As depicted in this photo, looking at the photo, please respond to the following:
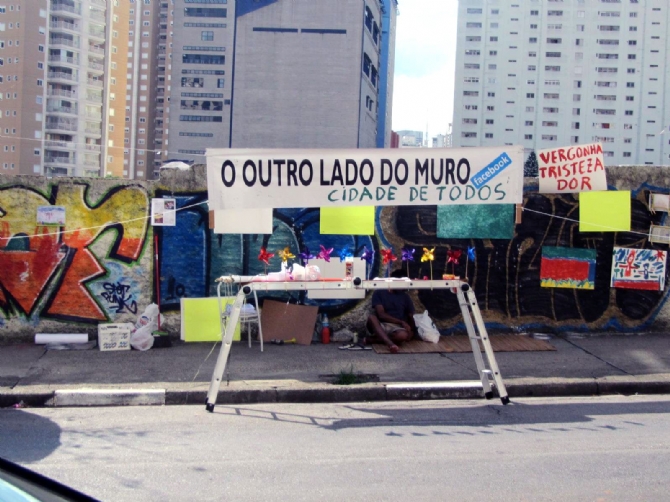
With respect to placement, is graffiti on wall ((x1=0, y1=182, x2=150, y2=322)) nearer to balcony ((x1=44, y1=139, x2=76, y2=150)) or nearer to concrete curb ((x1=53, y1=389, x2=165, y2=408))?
concrete curb ((x1=53, y1=389, x2=165, y2=408))

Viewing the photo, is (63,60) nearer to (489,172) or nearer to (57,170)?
(57,170)

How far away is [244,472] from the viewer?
514 cm

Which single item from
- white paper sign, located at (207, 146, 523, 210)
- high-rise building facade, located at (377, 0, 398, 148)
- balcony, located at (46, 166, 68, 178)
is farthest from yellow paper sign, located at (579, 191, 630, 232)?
balcony, located at (46, 166, 68, 178)

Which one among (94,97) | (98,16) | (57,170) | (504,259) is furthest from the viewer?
(94,97)

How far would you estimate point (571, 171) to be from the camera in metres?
10.2

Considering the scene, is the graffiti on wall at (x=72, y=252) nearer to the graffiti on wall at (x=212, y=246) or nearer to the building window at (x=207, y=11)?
the graffiti on wall at (x=212, y=246)

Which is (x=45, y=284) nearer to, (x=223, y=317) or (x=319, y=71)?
(x=223, y=317)

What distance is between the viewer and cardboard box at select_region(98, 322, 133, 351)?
9.32 m

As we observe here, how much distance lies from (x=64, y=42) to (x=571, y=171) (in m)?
93.7

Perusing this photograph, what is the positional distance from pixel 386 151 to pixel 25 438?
15.8 feet

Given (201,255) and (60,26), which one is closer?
(201,255)

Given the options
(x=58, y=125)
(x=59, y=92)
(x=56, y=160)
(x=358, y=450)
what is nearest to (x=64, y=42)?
(x=59, y=92)

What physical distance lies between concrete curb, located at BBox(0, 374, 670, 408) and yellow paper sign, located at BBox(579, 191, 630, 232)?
2.77 meters

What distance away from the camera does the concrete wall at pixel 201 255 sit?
31.9ft
